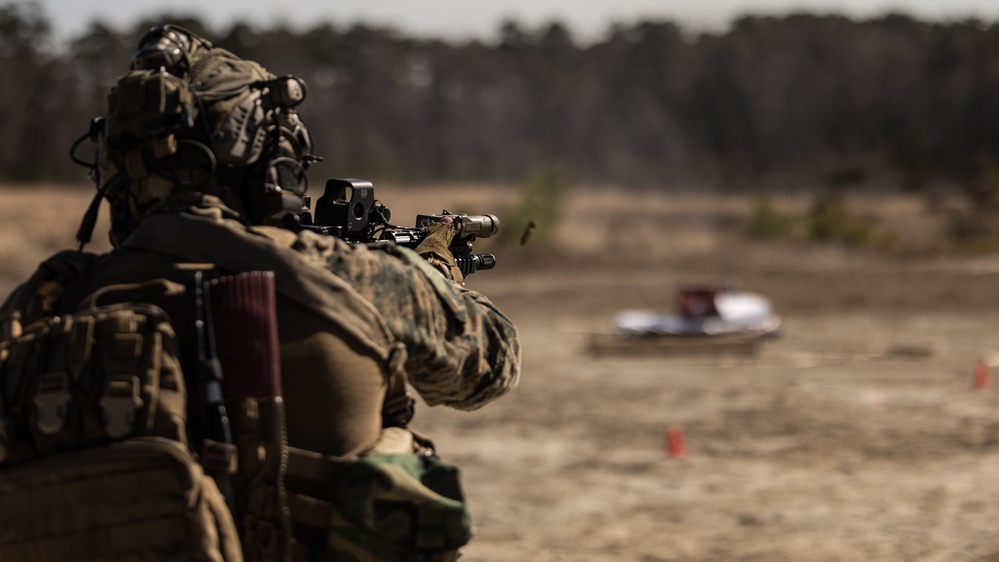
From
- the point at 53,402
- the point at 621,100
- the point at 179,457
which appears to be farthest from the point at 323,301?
the point at 621,100

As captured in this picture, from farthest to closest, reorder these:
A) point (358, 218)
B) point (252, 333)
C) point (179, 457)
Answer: point (358, 218), point (252, 333), point (179, 457)

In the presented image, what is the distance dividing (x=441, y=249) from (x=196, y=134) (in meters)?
0.87

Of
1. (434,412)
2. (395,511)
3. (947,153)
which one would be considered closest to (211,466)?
(395,511)

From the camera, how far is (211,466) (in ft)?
7.89

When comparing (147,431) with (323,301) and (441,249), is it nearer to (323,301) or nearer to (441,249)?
(323,301)

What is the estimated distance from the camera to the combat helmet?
2.68m

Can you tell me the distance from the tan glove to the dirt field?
413 cm

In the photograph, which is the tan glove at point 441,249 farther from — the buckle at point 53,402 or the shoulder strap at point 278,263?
the buckle at point 53,402

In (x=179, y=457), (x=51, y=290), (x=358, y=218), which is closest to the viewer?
(x=179, y=457)

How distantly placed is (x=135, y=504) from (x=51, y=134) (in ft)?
176

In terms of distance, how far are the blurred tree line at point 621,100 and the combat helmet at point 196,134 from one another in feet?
171

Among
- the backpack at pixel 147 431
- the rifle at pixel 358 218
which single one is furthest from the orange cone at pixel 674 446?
the backpack at pixel 147 431

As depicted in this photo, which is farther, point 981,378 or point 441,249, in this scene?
point 981,378

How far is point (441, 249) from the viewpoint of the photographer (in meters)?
3.40
